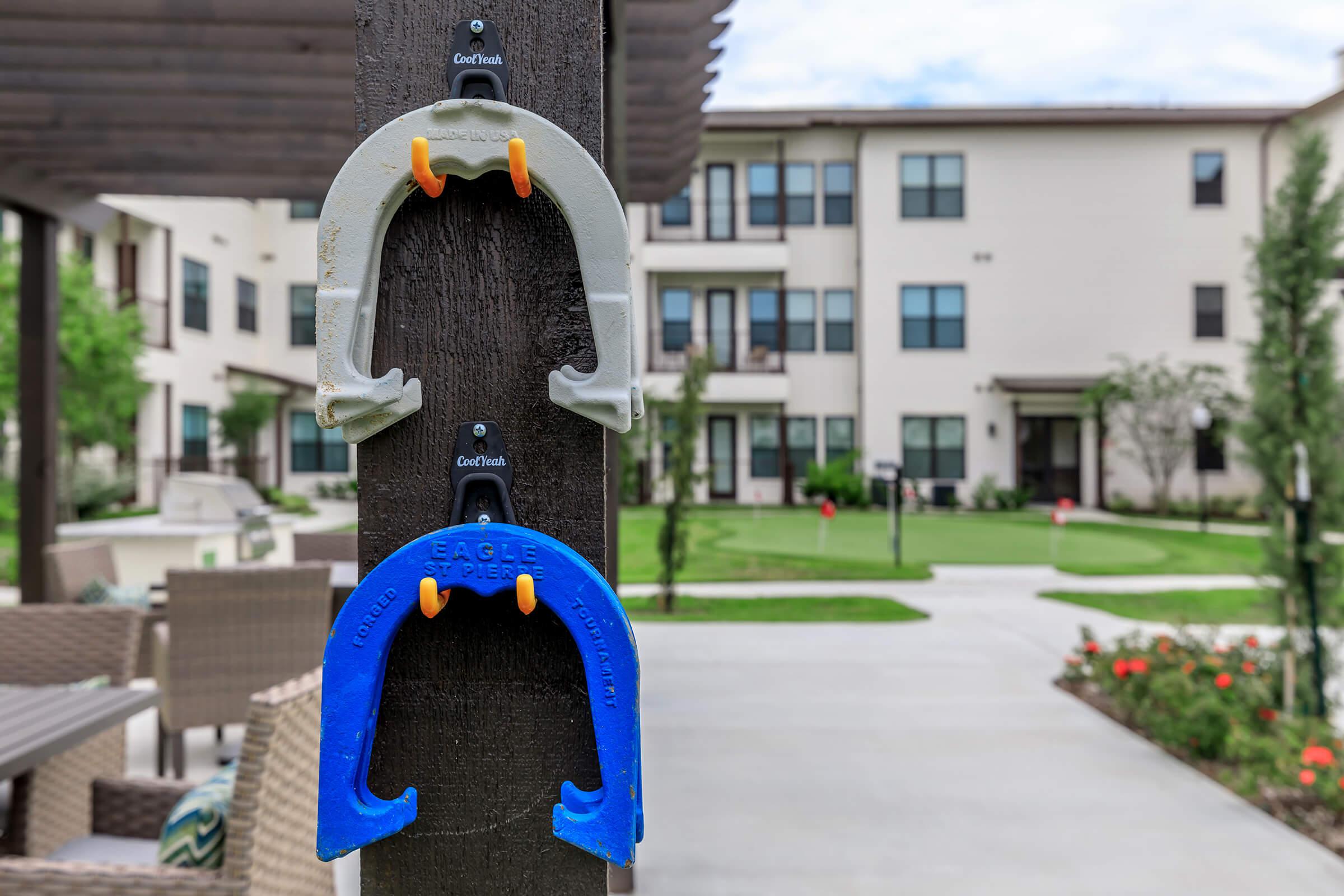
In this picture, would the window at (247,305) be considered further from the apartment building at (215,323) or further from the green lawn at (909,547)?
the green lawn at (909,547)

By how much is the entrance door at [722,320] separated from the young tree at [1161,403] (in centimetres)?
796

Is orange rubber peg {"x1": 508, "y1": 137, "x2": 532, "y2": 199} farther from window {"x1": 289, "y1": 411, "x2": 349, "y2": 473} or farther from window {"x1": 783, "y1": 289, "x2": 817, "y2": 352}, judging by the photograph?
window {"x1": 289, "y1": 411, "x2": 349, "y2": 473}

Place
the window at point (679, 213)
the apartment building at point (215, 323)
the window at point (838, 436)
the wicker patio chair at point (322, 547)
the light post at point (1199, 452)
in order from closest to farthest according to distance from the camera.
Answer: the wicker patio chair at point (322, 547)
the light post at point (1199, 452)
the apartment building at point (215, 323)
the window at point (838, 436)
the window at point (679, 213)

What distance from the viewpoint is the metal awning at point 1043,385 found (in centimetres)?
1967

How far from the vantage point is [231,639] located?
373 centimetres

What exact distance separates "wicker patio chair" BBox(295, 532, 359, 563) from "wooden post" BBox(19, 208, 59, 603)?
1.37m

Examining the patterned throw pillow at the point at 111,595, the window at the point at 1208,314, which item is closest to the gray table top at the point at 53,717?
the patterned throw pillow at the point at 111,595

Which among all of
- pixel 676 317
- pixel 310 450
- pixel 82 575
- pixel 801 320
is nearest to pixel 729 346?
pixel 676 317

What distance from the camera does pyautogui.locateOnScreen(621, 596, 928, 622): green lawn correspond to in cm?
806

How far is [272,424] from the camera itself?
70.2 feet

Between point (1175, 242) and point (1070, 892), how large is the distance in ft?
67.9

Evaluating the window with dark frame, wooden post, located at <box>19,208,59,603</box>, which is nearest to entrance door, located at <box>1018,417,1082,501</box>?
the window with dark frame

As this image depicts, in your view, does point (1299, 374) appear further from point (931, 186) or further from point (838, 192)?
point (838, 192)

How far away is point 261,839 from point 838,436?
767 inches
